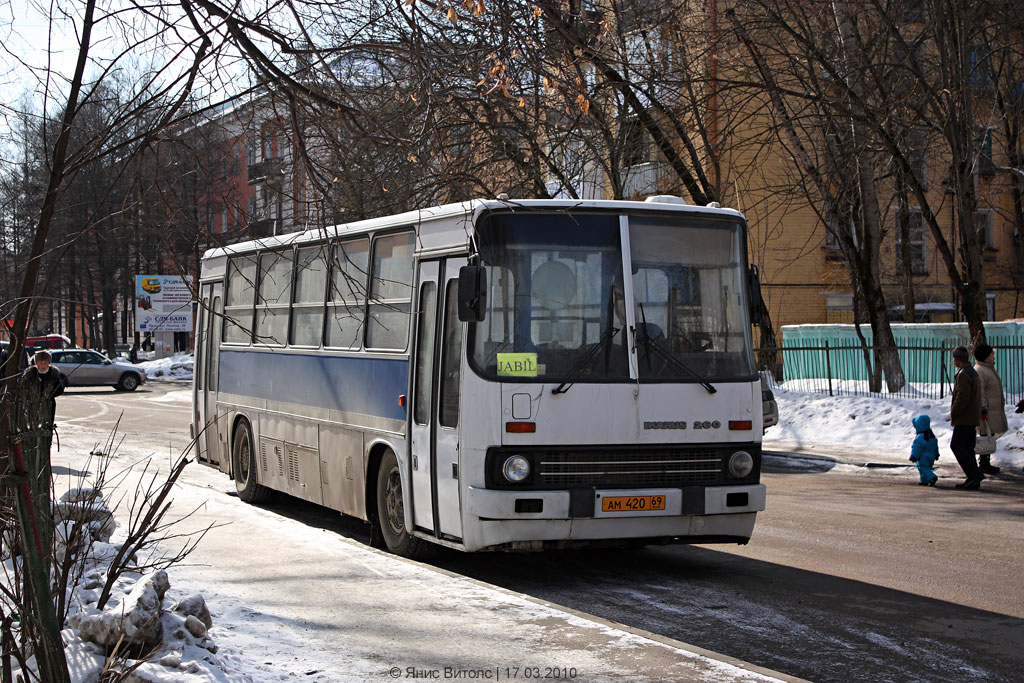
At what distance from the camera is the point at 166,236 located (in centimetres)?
650

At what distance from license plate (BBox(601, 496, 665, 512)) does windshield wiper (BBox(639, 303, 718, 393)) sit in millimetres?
945

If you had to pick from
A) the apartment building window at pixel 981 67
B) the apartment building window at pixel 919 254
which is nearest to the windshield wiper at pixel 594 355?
the apartment building window at pixel 981 67

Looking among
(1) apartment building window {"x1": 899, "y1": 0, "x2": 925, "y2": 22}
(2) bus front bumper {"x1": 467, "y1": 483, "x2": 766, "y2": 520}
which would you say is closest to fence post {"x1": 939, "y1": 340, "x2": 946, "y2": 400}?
(1) apartment building window {"x1": 899, "y1": 0, "x2": 925, "y2": 22}

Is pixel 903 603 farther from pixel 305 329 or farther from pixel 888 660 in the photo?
pixel 305 329

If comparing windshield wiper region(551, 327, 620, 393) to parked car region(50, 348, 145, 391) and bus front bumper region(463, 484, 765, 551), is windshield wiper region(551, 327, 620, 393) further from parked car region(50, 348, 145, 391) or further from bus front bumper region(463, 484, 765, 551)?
parked car region(50, 348, 145, 391)

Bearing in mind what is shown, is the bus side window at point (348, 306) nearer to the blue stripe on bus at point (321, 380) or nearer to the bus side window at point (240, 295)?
the blue stripe on bus at point (321, 380)

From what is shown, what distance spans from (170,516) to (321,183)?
558 cm

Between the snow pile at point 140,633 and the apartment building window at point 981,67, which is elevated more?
the apartment building window at point 981,67

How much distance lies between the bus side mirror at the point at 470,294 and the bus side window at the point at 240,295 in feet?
19.3

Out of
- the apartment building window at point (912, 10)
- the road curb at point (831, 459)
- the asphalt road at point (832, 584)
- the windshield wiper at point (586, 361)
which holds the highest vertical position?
the apartment building window at point (912, 10)

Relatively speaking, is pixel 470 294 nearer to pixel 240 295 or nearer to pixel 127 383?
pixel 240 295

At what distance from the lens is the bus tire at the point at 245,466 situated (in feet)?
44.5

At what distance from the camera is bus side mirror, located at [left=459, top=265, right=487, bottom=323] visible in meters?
8.55

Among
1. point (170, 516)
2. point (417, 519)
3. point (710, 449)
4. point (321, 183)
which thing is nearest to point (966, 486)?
point (710, 449)
